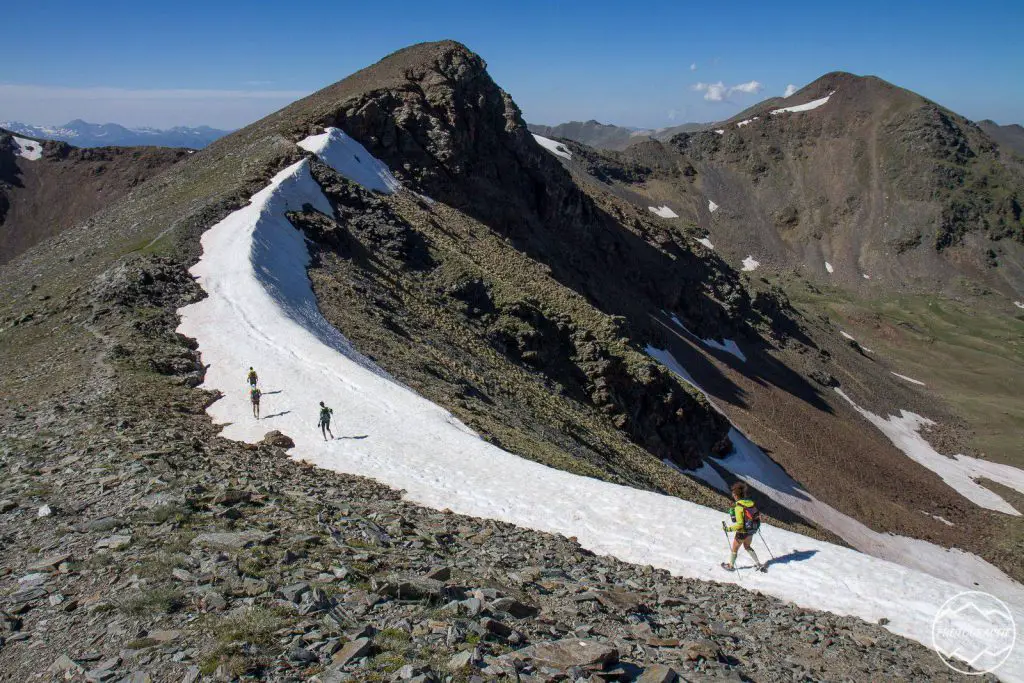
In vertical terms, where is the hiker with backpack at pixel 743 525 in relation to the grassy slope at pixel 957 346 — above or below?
above

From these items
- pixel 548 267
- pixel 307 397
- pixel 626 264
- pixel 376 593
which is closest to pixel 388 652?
pixel 376 593

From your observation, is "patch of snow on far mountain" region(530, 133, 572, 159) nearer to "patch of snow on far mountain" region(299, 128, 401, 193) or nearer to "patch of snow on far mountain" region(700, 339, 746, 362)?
"patch of snow on far mountain" region(700, 339, 746, 362)

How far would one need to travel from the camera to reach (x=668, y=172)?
162750 mm

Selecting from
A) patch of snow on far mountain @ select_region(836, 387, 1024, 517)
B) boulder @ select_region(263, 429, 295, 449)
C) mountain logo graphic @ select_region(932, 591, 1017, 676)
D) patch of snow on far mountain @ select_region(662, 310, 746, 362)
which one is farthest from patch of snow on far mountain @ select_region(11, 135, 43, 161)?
mountain logo graphic @ select_region(932, 591, 1017, 676)

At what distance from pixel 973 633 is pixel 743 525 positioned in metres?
3.75

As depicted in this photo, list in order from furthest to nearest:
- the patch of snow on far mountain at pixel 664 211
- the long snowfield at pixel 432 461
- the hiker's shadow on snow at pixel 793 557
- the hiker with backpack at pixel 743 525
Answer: the patch of snow on far mountain at pixel 664 211, the hiker's shadow on snow at pixel 793 557, the hiker with backpack at pixel 743 525, the long snowfield at pixel 432 461

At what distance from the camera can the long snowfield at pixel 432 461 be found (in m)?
11.7

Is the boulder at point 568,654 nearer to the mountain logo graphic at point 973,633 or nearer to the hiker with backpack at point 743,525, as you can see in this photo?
the hiker with backpack at point 743,525

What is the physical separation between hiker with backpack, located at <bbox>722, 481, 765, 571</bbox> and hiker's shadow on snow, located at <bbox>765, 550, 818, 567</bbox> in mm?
325

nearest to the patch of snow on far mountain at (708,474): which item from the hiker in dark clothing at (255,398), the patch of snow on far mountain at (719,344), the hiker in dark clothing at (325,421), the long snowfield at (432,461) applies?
the long snowfield at (432,461)

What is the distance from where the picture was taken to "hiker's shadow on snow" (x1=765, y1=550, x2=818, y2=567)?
1245cm

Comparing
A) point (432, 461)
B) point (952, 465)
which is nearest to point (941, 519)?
point (952, 465)

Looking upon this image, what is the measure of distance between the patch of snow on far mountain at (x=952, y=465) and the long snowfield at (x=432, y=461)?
78.8 feet

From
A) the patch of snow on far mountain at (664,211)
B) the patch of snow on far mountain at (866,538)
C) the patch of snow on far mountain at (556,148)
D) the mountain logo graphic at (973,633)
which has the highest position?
the patch of snow on far mountain at (556,148)
